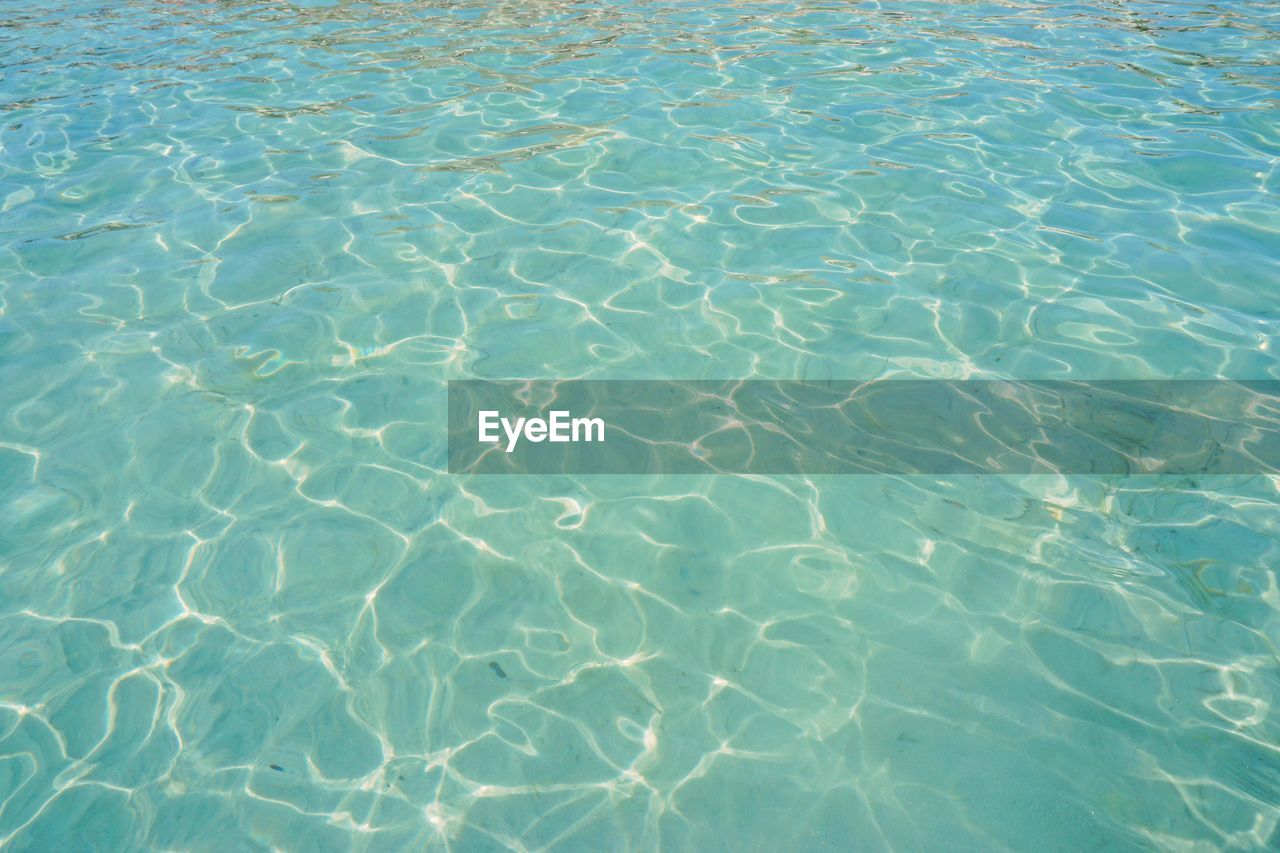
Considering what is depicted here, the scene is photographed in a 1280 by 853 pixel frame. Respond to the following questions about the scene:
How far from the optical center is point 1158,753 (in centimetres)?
296

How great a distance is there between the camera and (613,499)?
4004mm

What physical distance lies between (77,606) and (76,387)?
156 cm

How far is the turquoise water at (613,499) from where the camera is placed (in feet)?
9.68

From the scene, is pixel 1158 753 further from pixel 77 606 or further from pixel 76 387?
pixel 76 387

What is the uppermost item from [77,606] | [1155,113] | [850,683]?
[1155,113]

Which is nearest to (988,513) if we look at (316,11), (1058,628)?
(1058,628)
